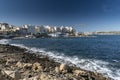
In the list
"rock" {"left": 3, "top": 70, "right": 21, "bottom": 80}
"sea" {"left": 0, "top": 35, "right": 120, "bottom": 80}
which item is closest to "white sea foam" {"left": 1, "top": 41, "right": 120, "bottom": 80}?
"sea" {"left": 0, "top": 35, "right": 120, "bottom": 80}

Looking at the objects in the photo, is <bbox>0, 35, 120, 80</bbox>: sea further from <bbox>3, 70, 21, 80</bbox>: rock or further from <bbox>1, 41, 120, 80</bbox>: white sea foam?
<bbox>3, 70, 21, 80</bbox>: rock

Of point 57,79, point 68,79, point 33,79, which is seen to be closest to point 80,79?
point 68,79

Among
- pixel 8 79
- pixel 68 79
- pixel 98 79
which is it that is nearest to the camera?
pixel 8 79

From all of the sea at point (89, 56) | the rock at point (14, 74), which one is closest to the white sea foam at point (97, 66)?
the sea at point (89, 56)

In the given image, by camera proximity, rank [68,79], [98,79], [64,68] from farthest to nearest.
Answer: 1. [64,68]
2. [98,79]
3. [68,79]

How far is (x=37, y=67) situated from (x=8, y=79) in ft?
18.9

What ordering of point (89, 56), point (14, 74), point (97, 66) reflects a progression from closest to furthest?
1. point (14, 74)
2. point (97, 66)
3. point (89, 56)

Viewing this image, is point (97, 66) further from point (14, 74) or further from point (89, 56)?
point (14, 74)

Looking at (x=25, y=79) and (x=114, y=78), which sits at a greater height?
(x=25, y=79)

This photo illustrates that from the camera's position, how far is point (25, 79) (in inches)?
547

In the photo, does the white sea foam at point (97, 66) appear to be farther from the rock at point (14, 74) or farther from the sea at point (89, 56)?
the rock at point (14, 74)

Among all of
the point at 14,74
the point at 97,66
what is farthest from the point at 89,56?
the point at 14,74

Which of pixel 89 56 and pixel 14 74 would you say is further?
pixel 89 56

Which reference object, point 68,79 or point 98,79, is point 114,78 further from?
point 68,79
